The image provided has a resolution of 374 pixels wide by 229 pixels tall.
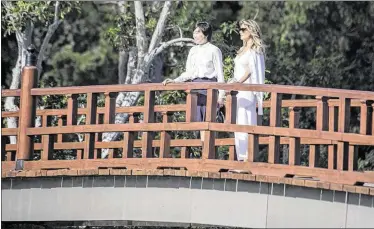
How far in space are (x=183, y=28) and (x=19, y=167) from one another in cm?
632

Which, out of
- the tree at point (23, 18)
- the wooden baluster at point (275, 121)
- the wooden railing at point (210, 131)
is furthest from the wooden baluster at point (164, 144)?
the tree at point (23, 18)

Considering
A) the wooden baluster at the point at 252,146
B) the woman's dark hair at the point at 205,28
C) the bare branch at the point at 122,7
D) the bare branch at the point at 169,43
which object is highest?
the bare branch at the point at 122,7

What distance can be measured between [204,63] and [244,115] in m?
0.62

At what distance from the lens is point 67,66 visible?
28.8 meters

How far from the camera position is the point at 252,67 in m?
14.5

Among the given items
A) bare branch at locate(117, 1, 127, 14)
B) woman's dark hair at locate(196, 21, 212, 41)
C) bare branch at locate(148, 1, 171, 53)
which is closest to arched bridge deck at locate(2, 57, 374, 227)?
woman's dark hair at locate(196, 21, 212, 41)

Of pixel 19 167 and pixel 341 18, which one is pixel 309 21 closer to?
pixel 341 18

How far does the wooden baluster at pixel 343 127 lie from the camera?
45.1 ft

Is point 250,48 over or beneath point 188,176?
over

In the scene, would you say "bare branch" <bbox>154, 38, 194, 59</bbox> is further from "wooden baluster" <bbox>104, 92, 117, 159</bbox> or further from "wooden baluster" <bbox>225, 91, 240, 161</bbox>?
"wooden baluster" <bbox>225, 91, 240, 161</bbox>

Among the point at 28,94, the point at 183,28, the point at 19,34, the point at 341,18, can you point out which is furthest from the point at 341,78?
the point at 28,94

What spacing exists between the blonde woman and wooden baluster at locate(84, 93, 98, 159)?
1.28 meters

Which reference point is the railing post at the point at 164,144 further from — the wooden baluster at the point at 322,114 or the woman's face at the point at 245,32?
the wooden baluster at the point at 322,114

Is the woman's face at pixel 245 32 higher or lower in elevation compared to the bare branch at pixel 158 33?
lower
